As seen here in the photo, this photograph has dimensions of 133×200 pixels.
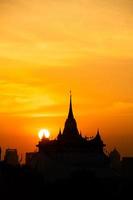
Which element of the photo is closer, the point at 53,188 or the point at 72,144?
the point at 53,188

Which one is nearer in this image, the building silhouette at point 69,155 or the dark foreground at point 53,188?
the dark foreground at point 53,188

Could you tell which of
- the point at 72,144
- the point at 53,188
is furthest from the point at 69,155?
the point at 53,188

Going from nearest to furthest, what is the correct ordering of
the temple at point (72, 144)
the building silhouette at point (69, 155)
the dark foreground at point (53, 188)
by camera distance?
the dark foreground at point (53, 188)
the building silhouette at point (69, 155)
the temple at point (72, 144)

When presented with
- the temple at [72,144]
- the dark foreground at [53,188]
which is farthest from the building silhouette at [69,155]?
the dark foreground at [53,188]

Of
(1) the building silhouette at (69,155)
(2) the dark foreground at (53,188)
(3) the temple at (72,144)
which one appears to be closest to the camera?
(2) the dark foreground at (53,188)

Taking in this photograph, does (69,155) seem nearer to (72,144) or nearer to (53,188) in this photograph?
(72,144)

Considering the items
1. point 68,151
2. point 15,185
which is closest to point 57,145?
point 68,151

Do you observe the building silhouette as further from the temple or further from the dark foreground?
the dark foreground

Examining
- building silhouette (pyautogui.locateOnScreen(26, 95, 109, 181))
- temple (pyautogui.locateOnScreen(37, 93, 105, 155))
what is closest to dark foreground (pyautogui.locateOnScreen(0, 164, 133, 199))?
building silhouette (pyautogui.locateOnScreen(26, 95, 109, 181))

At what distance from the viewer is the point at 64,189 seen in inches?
3243

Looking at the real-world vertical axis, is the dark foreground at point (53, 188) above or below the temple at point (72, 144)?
below

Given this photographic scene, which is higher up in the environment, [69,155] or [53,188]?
[69,155]

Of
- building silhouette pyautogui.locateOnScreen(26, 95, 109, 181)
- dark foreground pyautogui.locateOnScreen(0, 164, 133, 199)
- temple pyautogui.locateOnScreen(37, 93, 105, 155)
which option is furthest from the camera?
temple pyautogui.locateOnScreen(37, 93, 105, 155)

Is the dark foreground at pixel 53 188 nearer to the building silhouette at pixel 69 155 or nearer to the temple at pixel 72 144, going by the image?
the building silhouette at pixel 69 155
